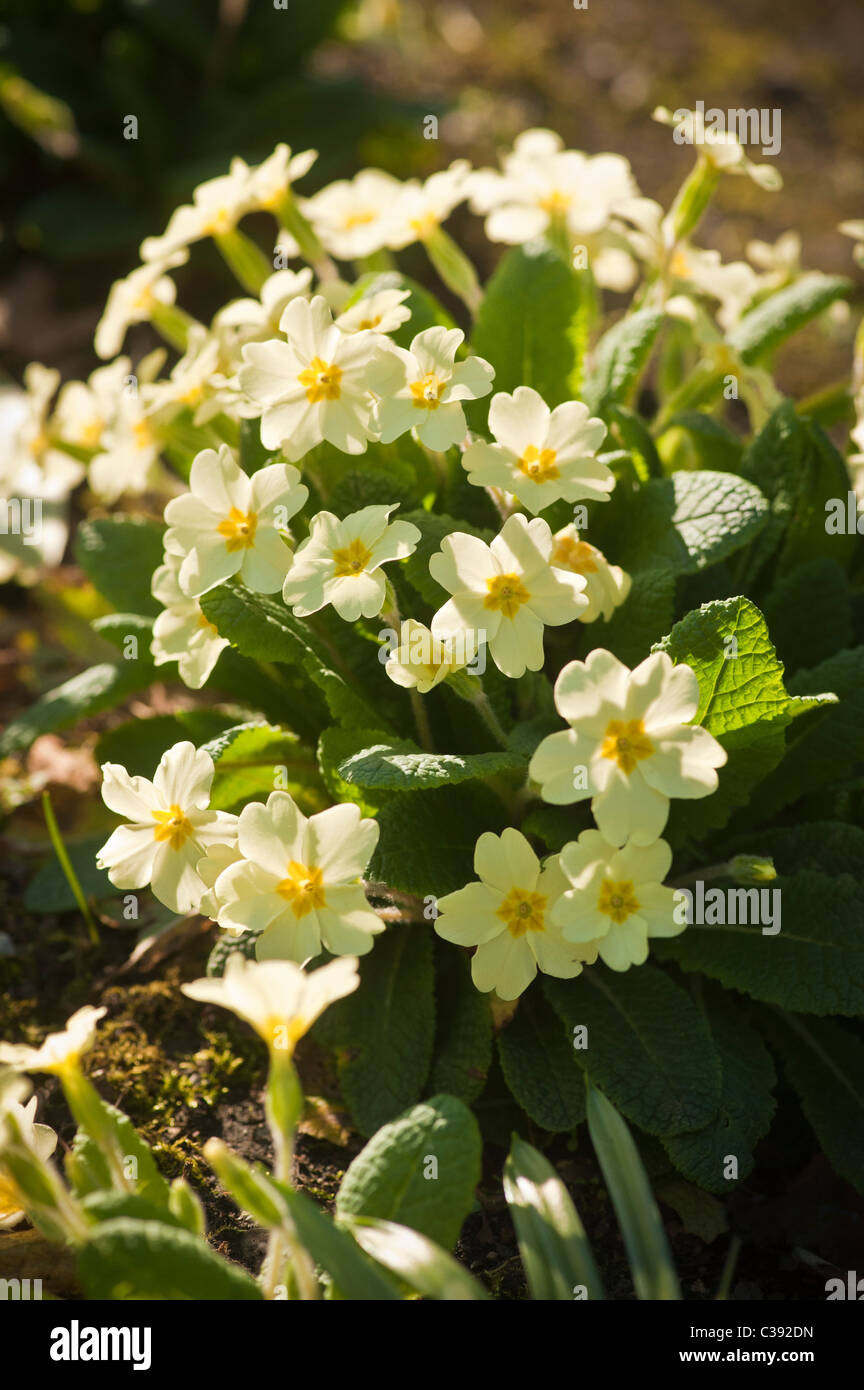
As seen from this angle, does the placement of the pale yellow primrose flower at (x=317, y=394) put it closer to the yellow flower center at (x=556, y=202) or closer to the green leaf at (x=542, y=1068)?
the yellow flower center at (x=556, y=202)

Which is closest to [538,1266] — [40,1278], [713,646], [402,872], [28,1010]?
[402,872]

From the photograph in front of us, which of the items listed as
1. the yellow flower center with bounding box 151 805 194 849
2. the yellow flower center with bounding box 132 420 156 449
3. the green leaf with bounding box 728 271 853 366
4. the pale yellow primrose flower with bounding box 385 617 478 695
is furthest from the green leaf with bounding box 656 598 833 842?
the yellow flower center with bounding box 132 420 156 449

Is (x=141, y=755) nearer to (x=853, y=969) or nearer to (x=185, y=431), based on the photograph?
(x=185, y=431)

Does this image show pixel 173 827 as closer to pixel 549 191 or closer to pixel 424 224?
pixel 424 224

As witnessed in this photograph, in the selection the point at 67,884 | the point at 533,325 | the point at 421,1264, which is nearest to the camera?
the point at 421,1264

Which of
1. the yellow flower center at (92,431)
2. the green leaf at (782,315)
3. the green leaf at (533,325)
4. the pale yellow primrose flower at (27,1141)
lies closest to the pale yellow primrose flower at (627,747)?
the pale yellow primrose flower at (27,1141)

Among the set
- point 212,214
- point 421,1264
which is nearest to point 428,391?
point 212,214

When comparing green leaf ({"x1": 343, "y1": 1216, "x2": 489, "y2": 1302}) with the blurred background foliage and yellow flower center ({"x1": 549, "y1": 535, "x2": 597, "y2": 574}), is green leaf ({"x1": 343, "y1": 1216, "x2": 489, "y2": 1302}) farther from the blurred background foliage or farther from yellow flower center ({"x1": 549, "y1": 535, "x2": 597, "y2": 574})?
the blurred background foliage
